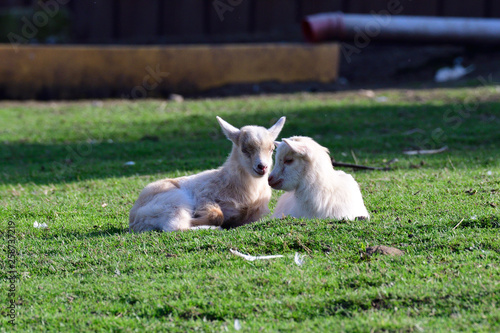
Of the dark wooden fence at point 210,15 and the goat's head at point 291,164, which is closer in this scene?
the goat's head at point 291,164

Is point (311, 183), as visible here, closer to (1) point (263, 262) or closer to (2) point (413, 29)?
(1) point (263, 262)

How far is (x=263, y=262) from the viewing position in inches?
212

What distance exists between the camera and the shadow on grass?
972 cm

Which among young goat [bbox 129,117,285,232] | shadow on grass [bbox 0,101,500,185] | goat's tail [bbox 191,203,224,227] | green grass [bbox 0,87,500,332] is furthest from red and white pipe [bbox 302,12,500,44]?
goat's tail [bbox 191,203,224,227]

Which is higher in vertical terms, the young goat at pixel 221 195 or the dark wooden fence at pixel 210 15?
the young goat at pixel 221 195

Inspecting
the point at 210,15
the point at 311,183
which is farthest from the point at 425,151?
the point at 210,15

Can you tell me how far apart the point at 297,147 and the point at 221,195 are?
0.93 m

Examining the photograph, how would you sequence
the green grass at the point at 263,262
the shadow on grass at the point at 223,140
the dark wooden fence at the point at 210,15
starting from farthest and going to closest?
1. the dark wooden fence at the point at 210,15
2. the shadow on grass at the point at 223,140
3. the green grass at the point at 263,262

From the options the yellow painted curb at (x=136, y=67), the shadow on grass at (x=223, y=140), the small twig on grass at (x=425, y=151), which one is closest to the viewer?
the shadow on grass at (x=223, y=140)

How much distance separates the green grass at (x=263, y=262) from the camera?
4570mm

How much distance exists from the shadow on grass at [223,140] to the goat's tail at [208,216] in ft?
8.67

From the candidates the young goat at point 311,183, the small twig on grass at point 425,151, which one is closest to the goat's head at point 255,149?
the young goat at point 311,183

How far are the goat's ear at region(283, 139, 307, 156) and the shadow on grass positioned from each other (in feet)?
10.2

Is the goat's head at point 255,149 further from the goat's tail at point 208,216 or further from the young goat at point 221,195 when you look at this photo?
the goat's tail at point 208,216
